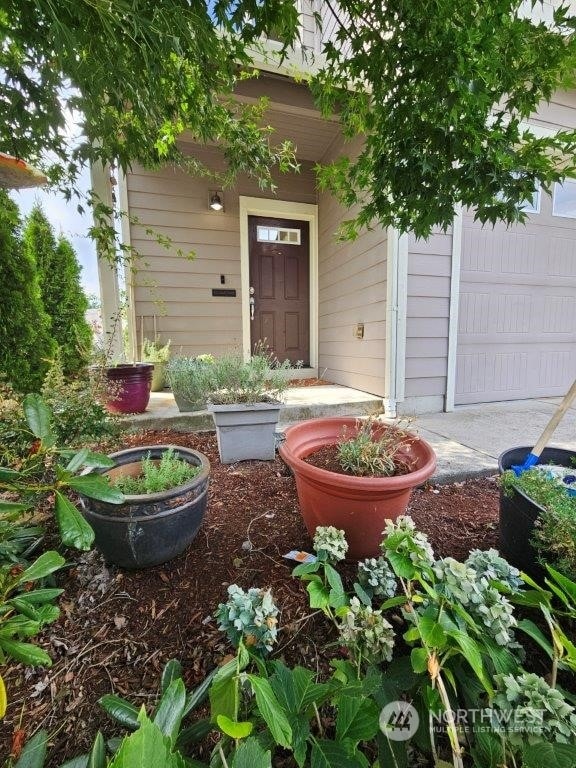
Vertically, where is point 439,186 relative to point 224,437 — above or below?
above

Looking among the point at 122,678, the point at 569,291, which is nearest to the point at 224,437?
the point at 122,678

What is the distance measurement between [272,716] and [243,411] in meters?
1.60

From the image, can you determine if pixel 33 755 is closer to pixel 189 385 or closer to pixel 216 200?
pixel 189 385

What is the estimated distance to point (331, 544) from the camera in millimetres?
925

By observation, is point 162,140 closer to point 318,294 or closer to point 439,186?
point 439,186

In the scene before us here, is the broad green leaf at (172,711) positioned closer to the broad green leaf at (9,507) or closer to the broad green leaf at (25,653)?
the broad green leaf at (25,653)

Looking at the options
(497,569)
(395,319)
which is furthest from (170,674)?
(395,319)

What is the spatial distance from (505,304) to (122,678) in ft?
12.7

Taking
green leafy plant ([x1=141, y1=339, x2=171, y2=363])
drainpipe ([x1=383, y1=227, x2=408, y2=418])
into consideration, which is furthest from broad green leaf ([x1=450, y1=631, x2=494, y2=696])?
green leafy plant ([x1=141, y1=339, x2=171, y2=363])

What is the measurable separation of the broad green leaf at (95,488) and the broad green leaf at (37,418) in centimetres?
13

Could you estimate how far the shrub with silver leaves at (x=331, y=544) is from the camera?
0.92m

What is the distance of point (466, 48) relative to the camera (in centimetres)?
84

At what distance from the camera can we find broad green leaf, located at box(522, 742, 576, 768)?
46cm

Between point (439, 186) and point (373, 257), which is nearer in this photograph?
point (439, 186)
